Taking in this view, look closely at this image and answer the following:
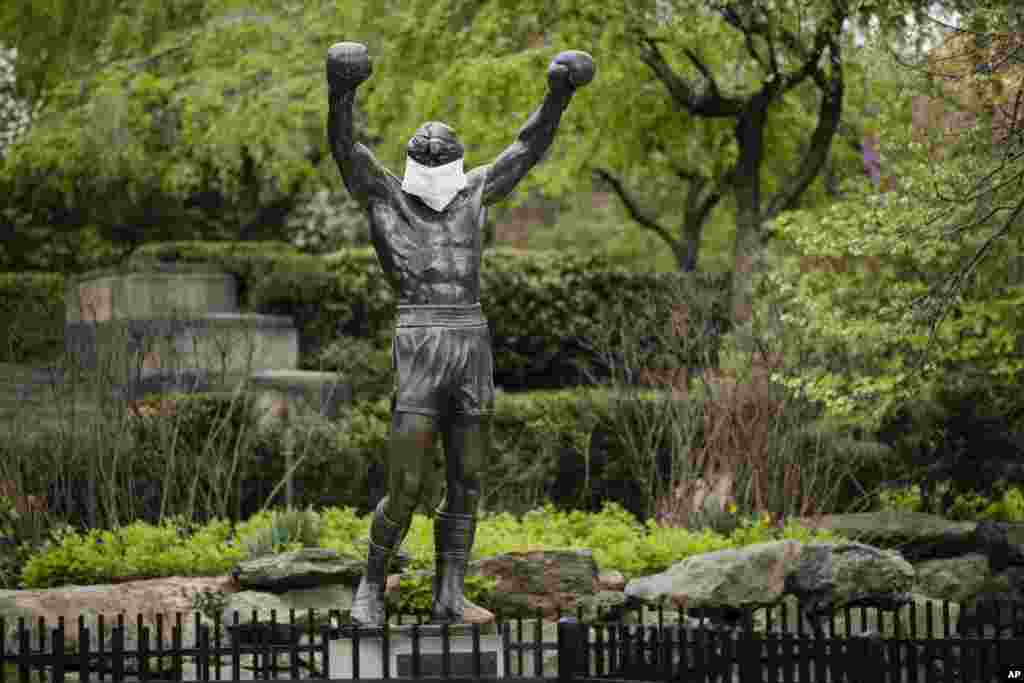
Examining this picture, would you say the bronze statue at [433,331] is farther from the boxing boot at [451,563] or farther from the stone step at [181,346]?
the stone step at [181,346]

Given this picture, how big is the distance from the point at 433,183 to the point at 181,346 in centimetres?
850

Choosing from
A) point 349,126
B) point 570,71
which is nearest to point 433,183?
point 349,126

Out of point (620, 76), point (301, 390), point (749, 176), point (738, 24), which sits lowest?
point (301, 390)

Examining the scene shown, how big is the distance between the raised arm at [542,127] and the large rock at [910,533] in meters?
5.35

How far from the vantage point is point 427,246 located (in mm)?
7680

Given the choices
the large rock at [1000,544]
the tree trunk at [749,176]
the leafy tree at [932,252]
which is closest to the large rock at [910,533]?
the large rock at [1000,544]

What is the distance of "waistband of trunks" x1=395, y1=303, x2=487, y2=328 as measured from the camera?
300 inches

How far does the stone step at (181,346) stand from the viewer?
477 inches

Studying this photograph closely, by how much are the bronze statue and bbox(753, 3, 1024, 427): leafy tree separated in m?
3.03

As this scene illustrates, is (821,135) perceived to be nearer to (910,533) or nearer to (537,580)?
(910,533)

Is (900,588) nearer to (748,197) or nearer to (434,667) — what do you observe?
(434,667)

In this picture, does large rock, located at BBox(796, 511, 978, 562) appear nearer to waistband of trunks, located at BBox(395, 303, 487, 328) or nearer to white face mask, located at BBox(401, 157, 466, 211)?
waistband of trunks, located at BBox(395, 303, 487, 328)

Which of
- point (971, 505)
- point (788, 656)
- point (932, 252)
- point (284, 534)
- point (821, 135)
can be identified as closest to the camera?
point (788, 656)

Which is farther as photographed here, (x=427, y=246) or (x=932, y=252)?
(x=932, y=252)
